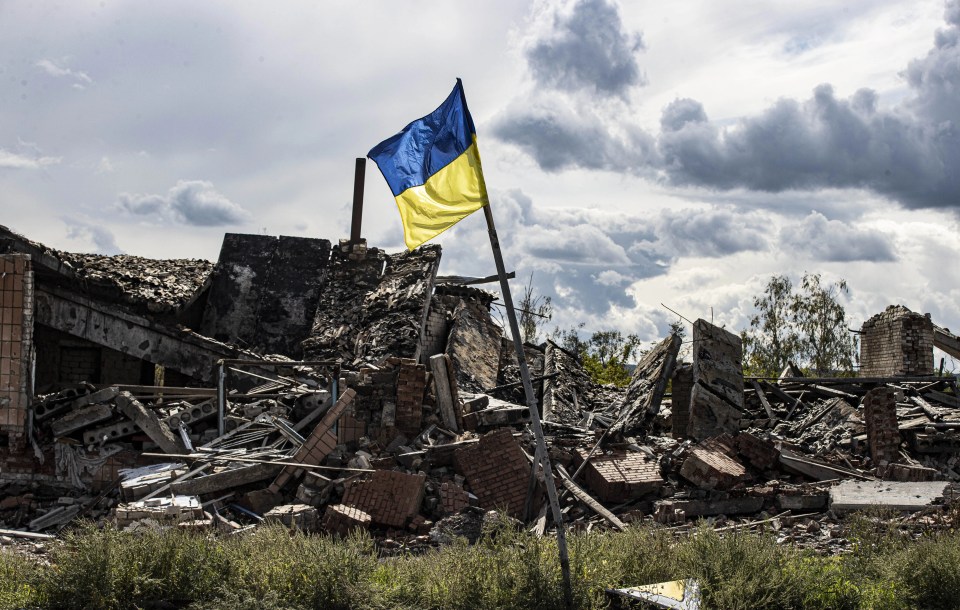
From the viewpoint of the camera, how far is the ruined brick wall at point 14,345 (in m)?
12.2

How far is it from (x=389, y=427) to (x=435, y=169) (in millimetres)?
5810

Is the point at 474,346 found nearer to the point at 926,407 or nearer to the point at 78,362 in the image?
the point at 78,362

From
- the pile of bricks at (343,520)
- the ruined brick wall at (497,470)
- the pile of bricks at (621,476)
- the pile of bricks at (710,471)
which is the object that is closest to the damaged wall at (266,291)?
the ruined brick wall at (497,470)

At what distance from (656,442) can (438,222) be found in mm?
7073

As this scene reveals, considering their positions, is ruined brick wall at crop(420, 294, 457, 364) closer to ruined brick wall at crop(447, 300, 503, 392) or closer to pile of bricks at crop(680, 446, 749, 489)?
ruined brick wall at crop(447, 300, 503, 392)

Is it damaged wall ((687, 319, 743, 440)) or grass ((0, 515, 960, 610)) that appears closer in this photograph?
grass ((0, 515, 960, 610))

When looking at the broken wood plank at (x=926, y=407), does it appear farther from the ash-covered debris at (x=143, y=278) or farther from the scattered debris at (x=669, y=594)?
the ash-covered debris at (x=143, y=278)

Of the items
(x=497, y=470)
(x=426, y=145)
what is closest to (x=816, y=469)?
(x=497, y=470)

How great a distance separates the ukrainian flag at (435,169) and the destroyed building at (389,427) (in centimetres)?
409

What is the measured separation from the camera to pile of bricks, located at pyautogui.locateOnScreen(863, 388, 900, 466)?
42.4 feet

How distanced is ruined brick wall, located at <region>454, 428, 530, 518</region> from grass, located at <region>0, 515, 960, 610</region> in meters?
3.46

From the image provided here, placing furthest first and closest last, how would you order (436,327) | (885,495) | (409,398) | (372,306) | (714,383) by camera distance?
(436,327)
(372,306)
(714,383)
(409,398)
(885,495)

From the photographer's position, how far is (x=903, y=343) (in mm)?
20438

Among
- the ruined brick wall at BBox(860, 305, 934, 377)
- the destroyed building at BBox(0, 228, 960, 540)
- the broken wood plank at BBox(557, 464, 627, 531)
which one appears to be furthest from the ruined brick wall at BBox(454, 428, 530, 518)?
the ruined brick wall at BBox(860, 305, 934, 377)
